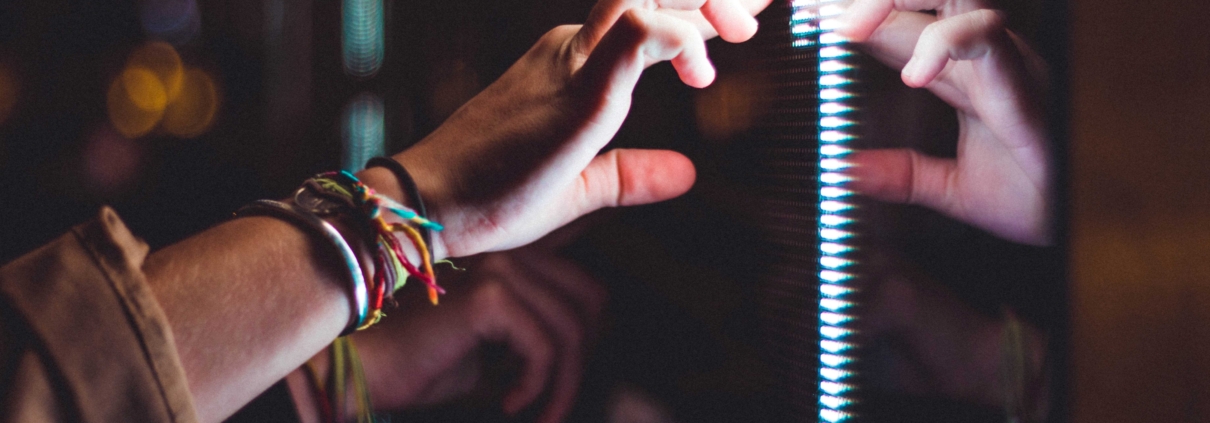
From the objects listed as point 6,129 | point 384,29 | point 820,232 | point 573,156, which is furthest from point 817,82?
point 6,129

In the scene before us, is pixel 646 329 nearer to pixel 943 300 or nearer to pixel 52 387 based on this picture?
pixel 943 300

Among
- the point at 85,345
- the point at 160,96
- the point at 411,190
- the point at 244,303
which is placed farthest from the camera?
the point at 160,96

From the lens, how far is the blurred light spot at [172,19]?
53.6 inches

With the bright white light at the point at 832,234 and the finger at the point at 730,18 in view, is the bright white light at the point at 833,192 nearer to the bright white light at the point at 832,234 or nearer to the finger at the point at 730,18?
the bright white light at the point at 832,234

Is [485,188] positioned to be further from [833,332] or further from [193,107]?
[193,107]

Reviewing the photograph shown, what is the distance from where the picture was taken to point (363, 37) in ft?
3.91

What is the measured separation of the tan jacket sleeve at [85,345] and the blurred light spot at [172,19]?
1023mm

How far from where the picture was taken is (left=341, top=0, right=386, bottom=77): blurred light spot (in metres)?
1.16

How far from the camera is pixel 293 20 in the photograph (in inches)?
49.8

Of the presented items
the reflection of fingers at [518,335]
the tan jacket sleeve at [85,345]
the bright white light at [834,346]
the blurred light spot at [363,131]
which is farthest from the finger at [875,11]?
the blurred light spot at [363,131]

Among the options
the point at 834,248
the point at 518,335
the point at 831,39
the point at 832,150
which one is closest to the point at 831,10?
the point at 831,39

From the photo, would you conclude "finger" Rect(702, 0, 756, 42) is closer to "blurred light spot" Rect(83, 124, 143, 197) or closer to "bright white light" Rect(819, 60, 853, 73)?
"bright white light" Rect(819, 60, 853, 73)

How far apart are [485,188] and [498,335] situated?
283mm

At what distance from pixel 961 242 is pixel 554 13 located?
616 mm
